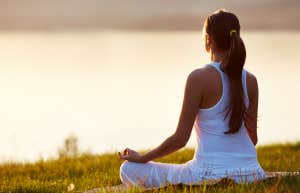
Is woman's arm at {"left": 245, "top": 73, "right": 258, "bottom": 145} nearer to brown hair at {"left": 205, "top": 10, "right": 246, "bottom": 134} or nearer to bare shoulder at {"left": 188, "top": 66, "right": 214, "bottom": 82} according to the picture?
brown hair at {"left": 205, "top": 10, "right": 246, "bottom": 134}

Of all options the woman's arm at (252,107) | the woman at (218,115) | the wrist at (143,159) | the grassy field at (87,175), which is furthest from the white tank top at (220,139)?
the wrist at (143,159)

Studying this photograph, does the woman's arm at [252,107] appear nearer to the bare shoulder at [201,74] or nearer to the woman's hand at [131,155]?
the bare shoulder at [201,74]

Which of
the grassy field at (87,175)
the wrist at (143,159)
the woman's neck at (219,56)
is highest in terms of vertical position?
the woman's neck at (219,56)

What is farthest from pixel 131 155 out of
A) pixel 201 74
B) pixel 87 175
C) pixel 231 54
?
pixel 87 175

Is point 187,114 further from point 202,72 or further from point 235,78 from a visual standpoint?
point 235,78

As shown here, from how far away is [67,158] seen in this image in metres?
11.6

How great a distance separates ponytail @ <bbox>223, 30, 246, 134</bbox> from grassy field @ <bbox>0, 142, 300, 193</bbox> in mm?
573

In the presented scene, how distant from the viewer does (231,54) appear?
21.2ft

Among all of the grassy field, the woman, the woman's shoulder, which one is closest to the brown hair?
the woman

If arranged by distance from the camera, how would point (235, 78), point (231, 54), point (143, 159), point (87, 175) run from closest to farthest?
point (231, 54)
point (235, 78)
point (143, 159)
point (87, 175)

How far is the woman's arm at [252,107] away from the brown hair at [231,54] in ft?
0.75

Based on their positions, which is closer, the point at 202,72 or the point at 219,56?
the point at 202,72

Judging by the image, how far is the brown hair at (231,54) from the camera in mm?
6496

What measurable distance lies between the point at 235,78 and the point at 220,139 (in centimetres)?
57
